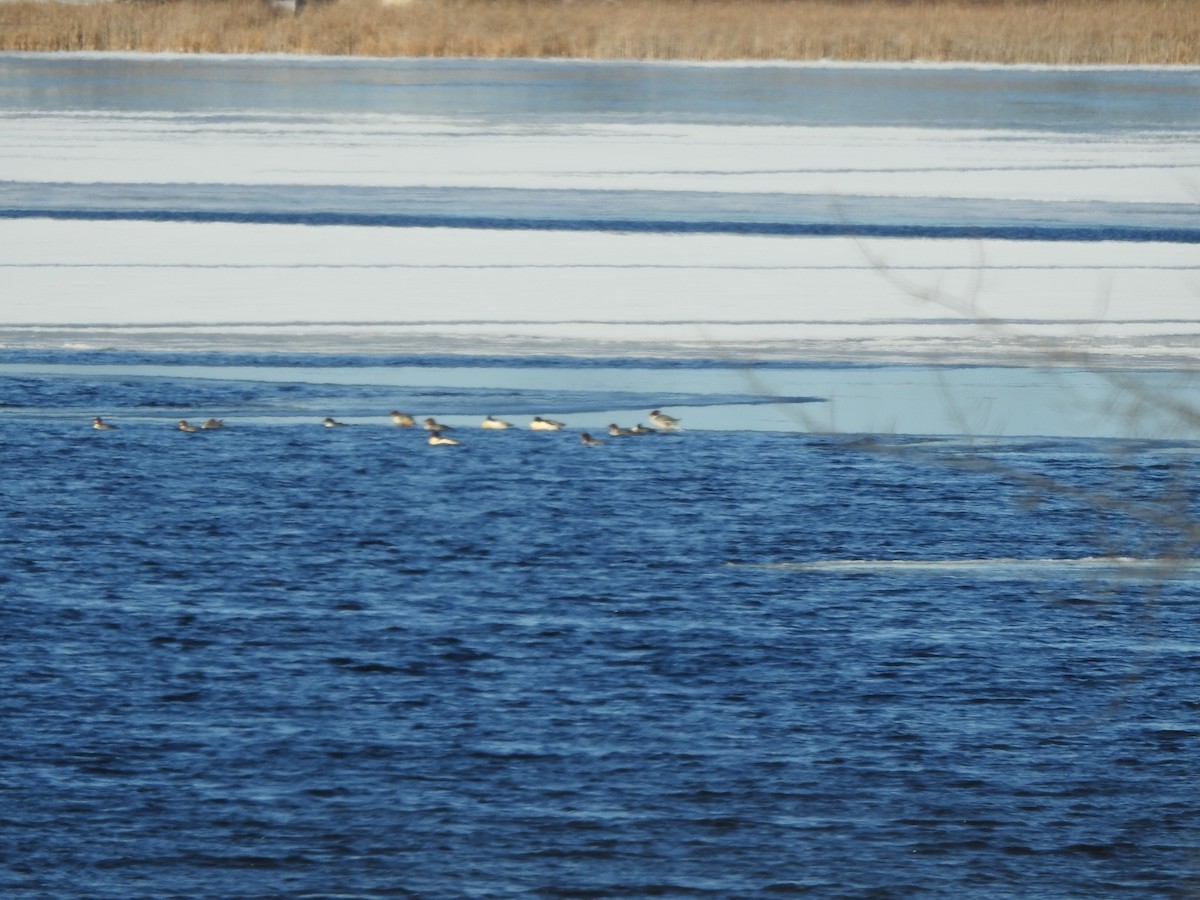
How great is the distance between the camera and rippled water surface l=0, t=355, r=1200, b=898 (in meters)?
4.71

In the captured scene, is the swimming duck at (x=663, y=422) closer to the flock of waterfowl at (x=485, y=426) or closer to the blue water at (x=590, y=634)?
the flock of waterfowl at (x=485, y=426)

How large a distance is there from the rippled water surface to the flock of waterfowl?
15 centimetres

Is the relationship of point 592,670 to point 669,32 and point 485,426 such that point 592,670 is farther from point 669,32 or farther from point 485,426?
point 669,32

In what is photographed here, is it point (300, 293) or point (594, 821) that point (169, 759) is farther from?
point (300, 293)

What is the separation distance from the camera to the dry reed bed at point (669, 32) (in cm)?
3503

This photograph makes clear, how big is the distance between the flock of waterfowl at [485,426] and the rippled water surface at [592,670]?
15 cm

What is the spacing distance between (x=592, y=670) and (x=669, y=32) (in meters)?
34.0

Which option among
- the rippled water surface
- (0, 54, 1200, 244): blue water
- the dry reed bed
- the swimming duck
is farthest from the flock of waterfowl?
the dry reed bed

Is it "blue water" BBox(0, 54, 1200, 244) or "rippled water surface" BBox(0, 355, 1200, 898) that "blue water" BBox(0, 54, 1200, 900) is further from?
"blue water" BBox(0, 54, 1200, 244)

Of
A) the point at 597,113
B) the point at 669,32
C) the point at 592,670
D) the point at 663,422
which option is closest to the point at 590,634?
the point at 592,670

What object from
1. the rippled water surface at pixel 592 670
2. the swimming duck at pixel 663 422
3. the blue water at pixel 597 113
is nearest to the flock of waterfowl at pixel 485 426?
the swimming duck at pixel 663 422

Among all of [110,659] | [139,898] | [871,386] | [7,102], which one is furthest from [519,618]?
[7,102]

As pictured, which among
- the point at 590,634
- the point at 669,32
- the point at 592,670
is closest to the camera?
the point at 592,670

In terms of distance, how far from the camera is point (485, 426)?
916 centimetres
